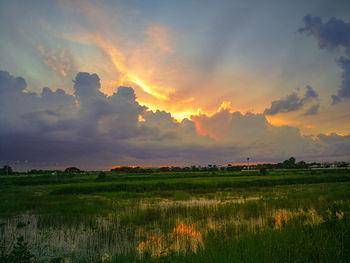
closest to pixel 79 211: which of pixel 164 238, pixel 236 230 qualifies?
Answer: pixel 164 238

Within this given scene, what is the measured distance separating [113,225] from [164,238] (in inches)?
181

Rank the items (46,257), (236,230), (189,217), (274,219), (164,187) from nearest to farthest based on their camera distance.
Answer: (46,257), (236,230), (274,219), (189,217), (164,187)

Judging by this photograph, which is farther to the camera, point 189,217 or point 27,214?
point 27,214

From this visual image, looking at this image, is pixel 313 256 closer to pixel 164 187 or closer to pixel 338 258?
pixel 338 258

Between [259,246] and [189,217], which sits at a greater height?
[259,246]

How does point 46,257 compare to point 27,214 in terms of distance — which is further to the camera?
point 27,214

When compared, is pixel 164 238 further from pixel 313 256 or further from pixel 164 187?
pixel 164 187

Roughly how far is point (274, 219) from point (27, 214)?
65.6 ft

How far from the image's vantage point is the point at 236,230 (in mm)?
10008

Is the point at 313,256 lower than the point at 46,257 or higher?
higher

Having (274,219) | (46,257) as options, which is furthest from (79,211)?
(274,219)

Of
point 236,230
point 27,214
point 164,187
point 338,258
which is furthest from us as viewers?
point 164,187

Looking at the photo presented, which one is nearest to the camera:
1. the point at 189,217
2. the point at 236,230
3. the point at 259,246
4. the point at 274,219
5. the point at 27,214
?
the point at 259,246

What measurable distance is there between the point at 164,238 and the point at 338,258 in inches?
283
